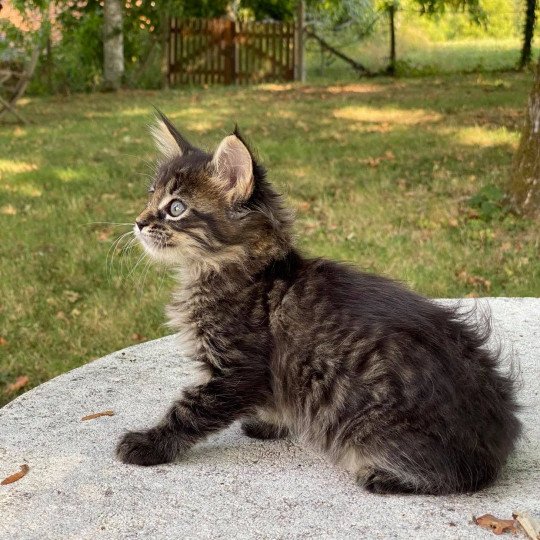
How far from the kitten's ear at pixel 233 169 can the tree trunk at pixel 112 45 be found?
16558 millimetres

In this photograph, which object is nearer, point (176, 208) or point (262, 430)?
point (176, 208)

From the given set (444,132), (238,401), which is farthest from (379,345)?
(444,132)

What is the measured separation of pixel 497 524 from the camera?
2867 mm

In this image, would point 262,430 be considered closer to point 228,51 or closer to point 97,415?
point 97,415

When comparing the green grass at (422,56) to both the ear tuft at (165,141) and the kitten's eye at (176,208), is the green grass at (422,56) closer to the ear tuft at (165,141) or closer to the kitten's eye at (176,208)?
the ear tuft at (165,141)

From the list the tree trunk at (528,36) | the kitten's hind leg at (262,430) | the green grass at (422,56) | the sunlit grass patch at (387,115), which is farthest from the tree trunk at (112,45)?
the kitten's hind leg at (262,430)

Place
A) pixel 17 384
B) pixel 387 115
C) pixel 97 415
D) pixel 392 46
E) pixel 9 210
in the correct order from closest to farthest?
pixel 97 415
pixel 17 384
pixel 9 210
pixel 387 115
pixel 392 46

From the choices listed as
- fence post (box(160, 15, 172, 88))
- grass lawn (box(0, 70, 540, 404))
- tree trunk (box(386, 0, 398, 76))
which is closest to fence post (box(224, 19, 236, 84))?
fence post (box(160, 15, 172, 88))

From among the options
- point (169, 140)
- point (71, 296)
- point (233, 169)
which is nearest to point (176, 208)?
point (233, 169)

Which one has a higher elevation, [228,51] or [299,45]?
[299,45]

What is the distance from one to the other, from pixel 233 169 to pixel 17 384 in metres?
2.81

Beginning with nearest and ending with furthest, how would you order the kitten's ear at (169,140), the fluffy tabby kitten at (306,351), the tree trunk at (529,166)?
the fluffy tabby kitten at (306,351) < the kitten's ear at (169,140) < the tree trunk at (529,166)

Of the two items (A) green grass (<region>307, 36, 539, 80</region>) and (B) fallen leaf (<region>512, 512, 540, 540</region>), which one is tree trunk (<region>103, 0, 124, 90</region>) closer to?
(A) green grass (<region>307, 36, 539, 80</region>)

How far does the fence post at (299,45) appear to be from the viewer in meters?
20.9
